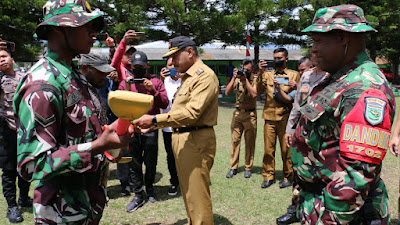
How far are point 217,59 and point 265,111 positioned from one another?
24.3 meters

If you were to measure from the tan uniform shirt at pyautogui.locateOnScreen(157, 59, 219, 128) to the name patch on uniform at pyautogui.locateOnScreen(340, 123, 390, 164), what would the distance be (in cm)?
174

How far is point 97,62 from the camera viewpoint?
328cm

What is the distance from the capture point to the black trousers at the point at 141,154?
4934 mm

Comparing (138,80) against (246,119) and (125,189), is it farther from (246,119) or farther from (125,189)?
Result: (246,119)

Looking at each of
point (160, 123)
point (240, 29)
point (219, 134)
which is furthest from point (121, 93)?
point (240, 29)

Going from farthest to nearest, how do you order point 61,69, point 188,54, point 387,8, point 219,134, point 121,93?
point 387,8 < point 219,134 < point 188,54 < point 61,69 < point 121,93

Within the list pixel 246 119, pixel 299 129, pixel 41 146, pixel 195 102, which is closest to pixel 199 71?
pixel 195 102

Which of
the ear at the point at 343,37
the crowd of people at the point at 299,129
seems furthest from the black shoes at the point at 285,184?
the ear at the point at 343,37

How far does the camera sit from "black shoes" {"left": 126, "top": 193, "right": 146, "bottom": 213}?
4.64m

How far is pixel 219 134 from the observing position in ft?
32.6

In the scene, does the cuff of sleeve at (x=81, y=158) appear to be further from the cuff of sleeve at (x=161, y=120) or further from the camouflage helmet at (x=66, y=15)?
the cuff of sleeve at (x=161, y=120)

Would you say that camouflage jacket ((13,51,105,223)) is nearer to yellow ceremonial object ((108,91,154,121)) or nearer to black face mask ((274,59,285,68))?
yellow ceremonial object ((108,91,154,121))

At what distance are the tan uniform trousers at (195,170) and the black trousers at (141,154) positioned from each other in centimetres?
170

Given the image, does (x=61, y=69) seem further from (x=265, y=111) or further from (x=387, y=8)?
(x=387, y=8)
